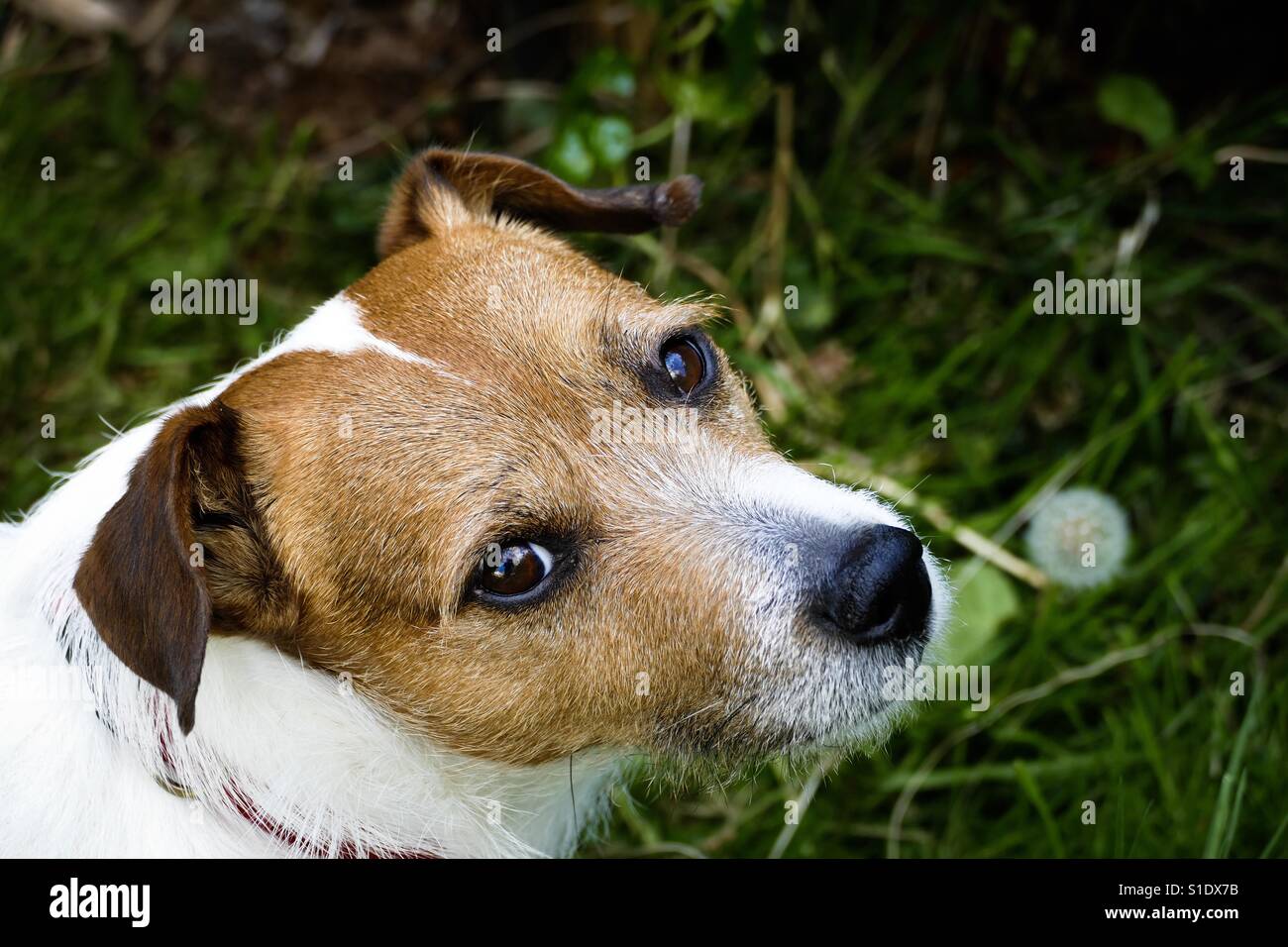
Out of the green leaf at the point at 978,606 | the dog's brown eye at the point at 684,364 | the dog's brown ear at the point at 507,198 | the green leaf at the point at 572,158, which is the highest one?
the green leaf at the point at 572,158

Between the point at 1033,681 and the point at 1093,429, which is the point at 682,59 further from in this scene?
the point at 1033,681

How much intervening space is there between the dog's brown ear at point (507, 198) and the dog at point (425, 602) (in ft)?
1.86

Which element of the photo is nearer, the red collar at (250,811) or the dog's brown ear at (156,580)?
the dog's brown ear at (156,580)

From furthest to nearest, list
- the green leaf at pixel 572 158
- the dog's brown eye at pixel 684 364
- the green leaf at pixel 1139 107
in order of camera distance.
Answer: the green leaf at pixel 1139 107 → the green leaf at pixel 572 158 → the dog's brown eye at pixel 684 364

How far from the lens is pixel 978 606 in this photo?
4.12 metres

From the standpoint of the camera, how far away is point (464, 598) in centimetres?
261

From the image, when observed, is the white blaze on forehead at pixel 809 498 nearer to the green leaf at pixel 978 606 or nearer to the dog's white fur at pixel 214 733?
the dog's white fur at pixel 214 733

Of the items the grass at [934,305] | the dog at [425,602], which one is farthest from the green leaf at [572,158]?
the dog at [425,602]

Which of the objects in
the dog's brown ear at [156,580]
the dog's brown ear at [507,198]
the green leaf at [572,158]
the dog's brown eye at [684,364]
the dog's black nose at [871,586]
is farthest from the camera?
the green leaf at [572,158]

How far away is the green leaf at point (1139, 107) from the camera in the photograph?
4645 mm

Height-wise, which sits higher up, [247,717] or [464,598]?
[464,598]

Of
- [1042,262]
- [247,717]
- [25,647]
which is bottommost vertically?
[247,717]
